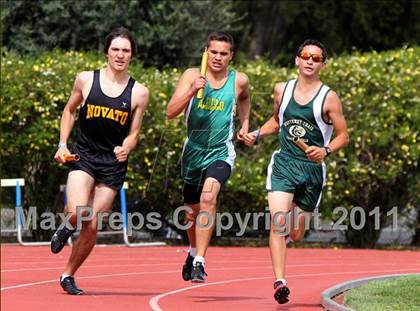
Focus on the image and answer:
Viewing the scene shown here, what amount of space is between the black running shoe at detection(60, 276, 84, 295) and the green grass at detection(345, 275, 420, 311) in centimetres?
253

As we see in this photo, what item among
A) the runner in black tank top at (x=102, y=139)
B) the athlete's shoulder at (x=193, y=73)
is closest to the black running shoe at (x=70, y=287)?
the runner in black tank top at (x=102, y=139)

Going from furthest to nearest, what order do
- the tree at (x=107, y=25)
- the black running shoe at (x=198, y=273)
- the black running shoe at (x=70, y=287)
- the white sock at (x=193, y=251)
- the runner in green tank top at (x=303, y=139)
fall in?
1. the tree at (x=107, y=25)
2. the white sock at (x=193, y=251)
3. the black running shoe at (x=70, y=287)
4. the black running shoe at (x=198, y=273)
5. the runner in green tank top at (x=303, y=139)

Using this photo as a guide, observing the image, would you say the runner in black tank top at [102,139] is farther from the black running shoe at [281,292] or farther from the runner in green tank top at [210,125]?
the black running shoe at [281,292]

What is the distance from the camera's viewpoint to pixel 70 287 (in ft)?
39.6

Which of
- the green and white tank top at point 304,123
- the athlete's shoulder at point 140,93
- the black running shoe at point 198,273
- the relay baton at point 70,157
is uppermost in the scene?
the athlete's shoulder at point 140,93

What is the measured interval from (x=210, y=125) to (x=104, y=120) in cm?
105

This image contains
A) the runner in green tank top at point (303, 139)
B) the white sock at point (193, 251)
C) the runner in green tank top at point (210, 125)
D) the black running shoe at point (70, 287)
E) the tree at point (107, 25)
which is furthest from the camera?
the tree at point (107, 25)

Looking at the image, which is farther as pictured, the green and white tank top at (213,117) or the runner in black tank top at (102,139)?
the green and white tank top at (213,117)

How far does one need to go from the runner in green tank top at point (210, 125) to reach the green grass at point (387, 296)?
157 centimetres

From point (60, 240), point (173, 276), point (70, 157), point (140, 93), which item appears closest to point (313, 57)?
point (140, 93)

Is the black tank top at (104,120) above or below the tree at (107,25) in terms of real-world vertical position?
below

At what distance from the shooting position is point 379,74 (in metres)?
23.3

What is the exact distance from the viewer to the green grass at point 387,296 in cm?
1101

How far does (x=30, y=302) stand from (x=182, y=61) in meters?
20.5
